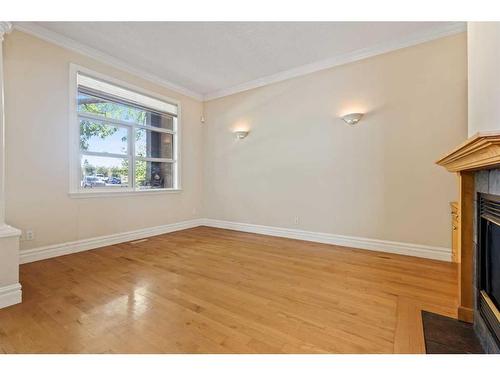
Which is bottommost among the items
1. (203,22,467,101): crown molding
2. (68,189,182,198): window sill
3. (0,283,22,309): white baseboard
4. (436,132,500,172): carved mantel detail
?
(0,283,22,309): white baseboard

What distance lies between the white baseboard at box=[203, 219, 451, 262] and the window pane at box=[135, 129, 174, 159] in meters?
1.86

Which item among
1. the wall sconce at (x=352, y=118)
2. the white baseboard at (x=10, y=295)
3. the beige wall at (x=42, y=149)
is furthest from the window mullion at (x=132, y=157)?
the wall sconce at (x=352, y=118)

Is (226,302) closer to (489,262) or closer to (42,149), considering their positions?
(489,262)

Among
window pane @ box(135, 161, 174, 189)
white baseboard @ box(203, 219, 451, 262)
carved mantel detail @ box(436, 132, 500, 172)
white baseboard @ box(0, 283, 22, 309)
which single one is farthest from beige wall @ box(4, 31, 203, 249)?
carved mantel detail @ box(436, 132, 500, 172)

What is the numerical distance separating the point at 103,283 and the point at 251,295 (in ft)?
4.79

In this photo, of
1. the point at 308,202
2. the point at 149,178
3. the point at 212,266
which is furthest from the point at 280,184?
the point at 149,178

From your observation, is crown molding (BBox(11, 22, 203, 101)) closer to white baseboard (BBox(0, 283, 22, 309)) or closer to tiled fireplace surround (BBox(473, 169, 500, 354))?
white baseboard (BBox(0, 283, 22, 309))

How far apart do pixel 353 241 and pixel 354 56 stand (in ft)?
9.01

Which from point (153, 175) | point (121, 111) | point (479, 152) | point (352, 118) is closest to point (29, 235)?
point (153, 175)

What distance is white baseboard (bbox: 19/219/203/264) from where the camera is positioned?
9.56 feet

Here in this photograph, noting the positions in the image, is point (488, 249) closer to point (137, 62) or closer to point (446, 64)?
point (446, 64)

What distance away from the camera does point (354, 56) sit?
352 centimetres

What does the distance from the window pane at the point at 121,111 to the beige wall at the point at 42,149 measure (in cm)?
28

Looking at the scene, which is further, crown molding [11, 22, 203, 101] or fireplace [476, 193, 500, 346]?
crown molding [11, 22, 203, 101]
